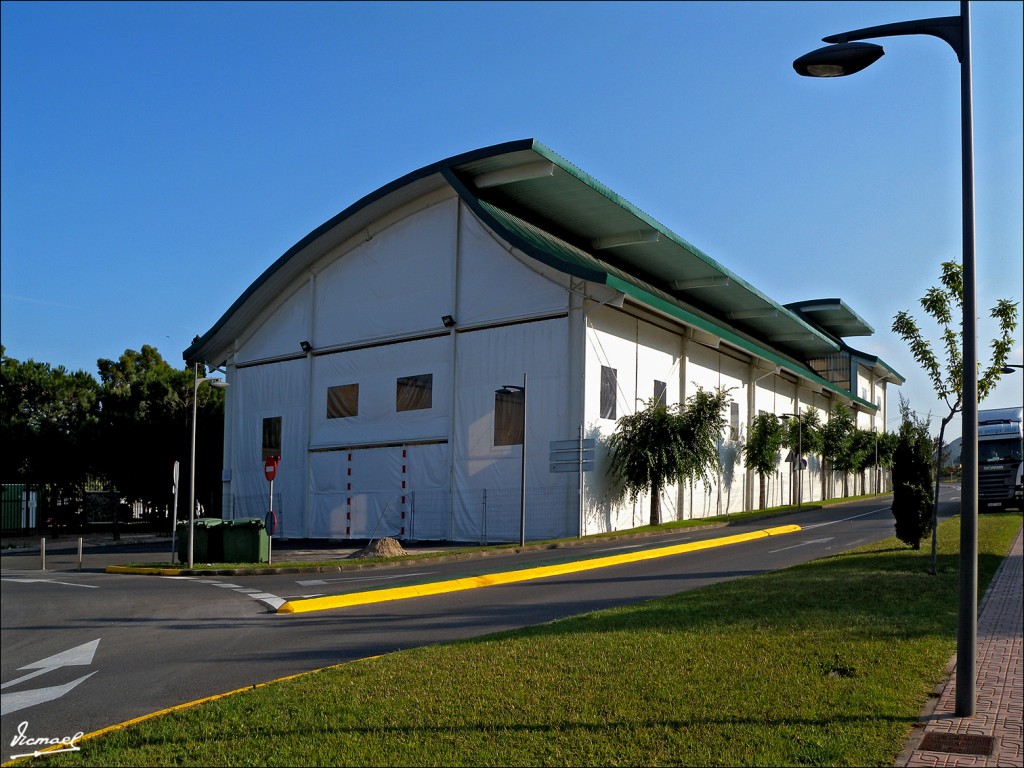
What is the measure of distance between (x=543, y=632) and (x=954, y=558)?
10.5m

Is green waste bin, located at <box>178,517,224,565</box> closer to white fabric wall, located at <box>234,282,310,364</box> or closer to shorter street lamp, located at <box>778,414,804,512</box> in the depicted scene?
white fabric wall, located at <box>234,282,310,364</box>

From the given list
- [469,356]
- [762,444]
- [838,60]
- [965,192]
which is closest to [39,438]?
[838,60]

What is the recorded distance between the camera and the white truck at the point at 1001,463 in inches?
1442

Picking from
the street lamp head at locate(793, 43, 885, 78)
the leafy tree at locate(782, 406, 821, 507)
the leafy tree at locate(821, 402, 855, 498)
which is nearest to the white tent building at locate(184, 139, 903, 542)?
the leafy tree at locate(782, 406, 821, 507)

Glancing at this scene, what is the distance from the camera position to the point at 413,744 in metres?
5.65

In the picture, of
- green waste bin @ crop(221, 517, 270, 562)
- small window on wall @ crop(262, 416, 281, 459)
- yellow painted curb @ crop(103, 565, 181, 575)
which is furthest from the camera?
small window on wall @ crop(262, 416, 281, 459)

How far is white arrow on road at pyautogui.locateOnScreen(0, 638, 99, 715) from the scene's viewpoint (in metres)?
2.40

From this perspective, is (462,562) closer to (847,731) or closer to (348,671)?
(348,671)

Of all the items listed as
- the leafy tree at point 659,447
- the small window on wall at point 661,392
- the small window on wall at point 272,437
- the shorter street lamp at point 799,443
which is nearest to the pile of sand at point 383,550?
the leafy tree at point 659,447

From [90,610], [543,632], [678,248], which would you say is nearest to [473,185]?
[678,248]

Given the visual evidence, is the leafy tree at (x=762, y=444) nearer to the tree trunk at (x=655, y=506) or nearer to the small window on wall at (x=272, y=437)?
the tree trunk at (x=655, y=506)

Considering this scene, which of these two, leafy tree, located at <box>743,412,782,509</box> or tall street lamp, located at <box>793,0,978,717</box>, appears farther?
leafy tree, located at <box>743,412,782,509</box>

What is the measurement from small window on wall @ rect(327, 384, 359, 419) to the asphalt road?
13.2m

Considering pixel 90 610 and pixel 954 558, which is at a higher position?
pixel 90 610
